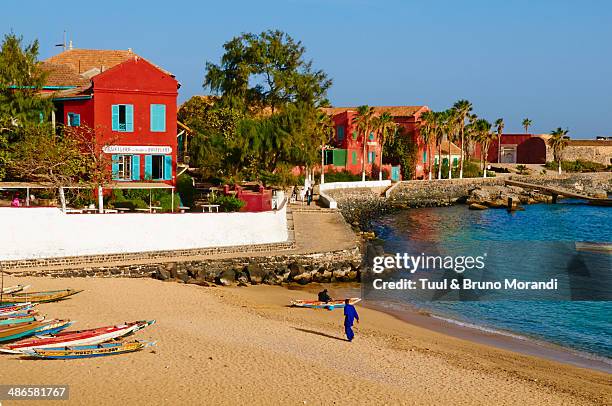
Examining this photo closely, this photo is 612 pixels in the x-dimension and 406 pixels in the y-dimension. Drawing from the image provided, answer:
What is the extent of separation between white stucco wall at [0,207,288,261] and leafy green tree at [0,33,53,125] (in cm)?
1231

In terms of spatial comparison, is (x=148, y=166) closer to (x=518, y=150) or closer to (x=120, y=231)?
(x=120, y=231)

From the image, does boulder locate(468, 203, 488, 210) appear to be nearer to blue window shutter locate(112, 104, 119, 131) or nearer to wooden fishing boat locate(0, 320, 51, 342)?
blue window shutter locate(112, 104, 119, 131)

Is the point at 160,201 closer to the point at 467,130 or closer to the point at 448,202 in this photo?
the point at 448,202

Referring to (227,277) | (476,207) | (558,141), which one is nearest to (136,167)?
(227,277)

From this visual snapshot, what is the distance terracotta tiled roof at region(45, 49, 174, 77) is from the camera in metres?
58.3

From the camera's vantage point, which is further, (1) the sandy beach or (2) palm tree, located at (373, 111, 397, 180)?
(2) palm tree, located at (373, 111, 397, 180)

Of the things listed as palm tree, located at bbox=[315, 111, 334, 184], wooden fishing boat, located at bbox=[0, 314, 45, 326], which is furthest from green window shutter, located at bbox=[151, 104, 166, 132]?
wooden fishing boat, located at bbox=[0, 314, 45, 326]

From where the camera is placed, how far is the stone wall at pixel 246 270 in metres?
30.7

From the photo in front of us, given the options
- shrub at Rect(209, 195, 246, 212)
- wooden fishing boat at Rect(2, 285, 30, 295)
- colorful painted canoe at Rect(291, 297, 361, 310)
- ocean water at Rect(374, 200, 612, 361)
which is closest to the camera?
wooden fishing boat at Rect(2, 285, 30, 295)

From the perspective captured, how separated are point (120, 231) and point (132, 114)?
12.2 meters

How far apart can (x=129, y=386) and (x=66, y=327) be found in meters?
5.12

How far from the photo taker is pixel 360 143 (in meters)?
76.5

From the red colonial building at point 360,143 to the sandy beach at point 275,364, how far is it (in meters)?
47.3

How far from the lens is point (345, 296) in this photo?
32.3 meters
